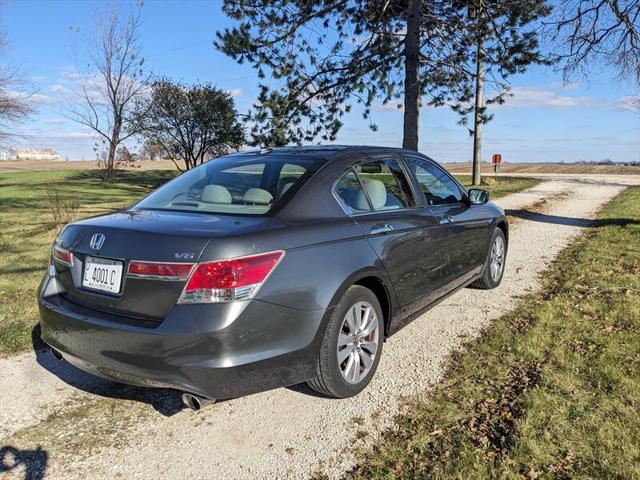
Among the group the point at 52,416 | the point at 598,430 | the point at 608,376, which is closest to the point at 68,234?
the point at 52,416

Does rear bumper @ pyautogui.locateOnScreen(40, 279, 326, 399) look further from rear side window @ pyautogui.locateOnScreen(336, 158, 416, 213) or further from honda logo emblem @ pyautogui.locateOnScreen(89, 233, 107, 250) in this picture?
rear side window @ pyautogui.locateOnScreen(336, 158, 416, 213)

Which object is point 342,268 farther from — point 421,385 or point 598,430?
point 598,430

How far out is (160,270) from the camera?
257 cm

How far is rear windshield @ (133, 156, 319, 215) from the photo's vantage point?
319 cm

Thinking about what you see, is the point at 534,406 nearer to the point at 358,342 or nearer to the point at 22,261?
the point at 358,342

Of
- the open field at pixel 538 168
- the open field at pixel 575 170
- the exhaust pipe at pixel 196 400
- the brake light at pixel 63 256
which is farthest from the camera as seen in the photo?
the open field at pixel 538 168

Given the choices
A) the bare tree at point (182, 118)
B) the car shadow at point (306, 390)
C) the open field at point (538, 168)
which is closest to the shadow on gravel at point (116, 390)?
the car shadow at point (306, 390)

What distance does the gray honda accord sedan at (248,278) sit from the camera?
8.33 feet

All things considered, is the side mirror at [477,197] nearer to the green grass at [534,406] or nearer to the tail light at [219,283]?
the green grass at [534,406]

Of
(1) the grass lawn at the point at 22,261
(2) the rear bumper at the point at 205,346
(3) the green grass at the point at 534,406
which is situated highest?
(2) the rear bumper at the point at 205,346

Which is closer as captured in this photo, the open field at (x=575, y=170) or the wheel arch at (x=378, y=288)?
the wheel arch at (x=378, y=288)

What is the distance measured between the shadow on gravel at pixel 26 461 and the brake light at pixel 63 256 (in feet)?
3.43

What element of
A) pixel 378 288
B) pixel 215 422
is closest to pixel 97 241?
pixel 215 422

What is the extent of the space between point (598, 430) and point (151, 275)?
260 cm
